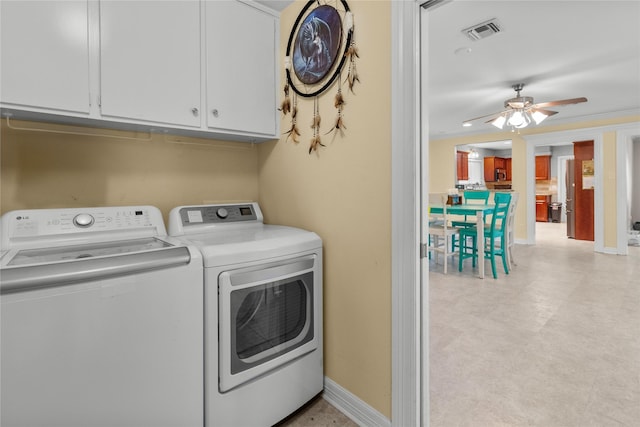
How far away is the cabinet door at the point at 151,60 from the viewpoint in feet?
4.85

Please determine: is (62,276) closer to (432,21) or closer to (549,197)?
(432,21)

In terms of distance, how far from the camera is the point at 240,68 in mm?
1894

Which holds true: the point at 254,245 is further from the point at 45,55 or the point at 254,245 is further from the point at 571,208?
the point at 571,208

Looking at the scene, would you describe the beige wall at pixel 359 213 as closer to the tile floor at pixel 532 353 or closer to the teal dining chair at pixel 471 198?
the tile floor at pixel 532 353

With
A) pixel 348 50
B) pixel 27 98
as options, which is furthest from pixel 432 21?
pixel 27 98

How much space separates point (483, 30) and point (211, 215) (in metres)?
2.60

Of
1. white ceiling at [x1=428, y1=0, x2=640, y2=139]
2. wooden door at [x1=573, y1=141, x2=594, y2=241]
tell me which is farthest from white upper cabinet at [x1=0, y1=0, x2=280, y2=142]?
wooden door at [x1=573, y1=141, x2=594, y2=241]

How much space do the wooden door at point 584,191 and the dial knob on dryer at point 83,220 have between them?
25.9ft

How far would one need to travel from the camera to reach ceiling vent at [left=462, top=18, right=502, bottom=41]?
8.34 ft

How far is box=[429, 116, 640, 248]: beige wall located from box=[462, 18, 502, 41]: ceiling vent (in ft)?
13.9

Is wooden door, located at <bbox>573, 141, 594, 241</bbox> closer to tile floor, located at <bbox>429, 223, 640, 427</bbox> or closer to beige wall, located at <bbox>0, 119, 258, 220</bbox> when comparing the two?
tile floor, located at <bbox>429, 223, 640, 427</bbox>

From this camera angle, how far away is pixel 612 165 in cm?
533

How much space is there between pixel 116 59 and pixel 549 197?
11588mm

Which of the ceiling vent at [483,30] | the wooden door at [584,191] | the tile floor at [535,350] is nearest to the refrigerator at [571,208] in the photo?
the wooden door at [584,191]
